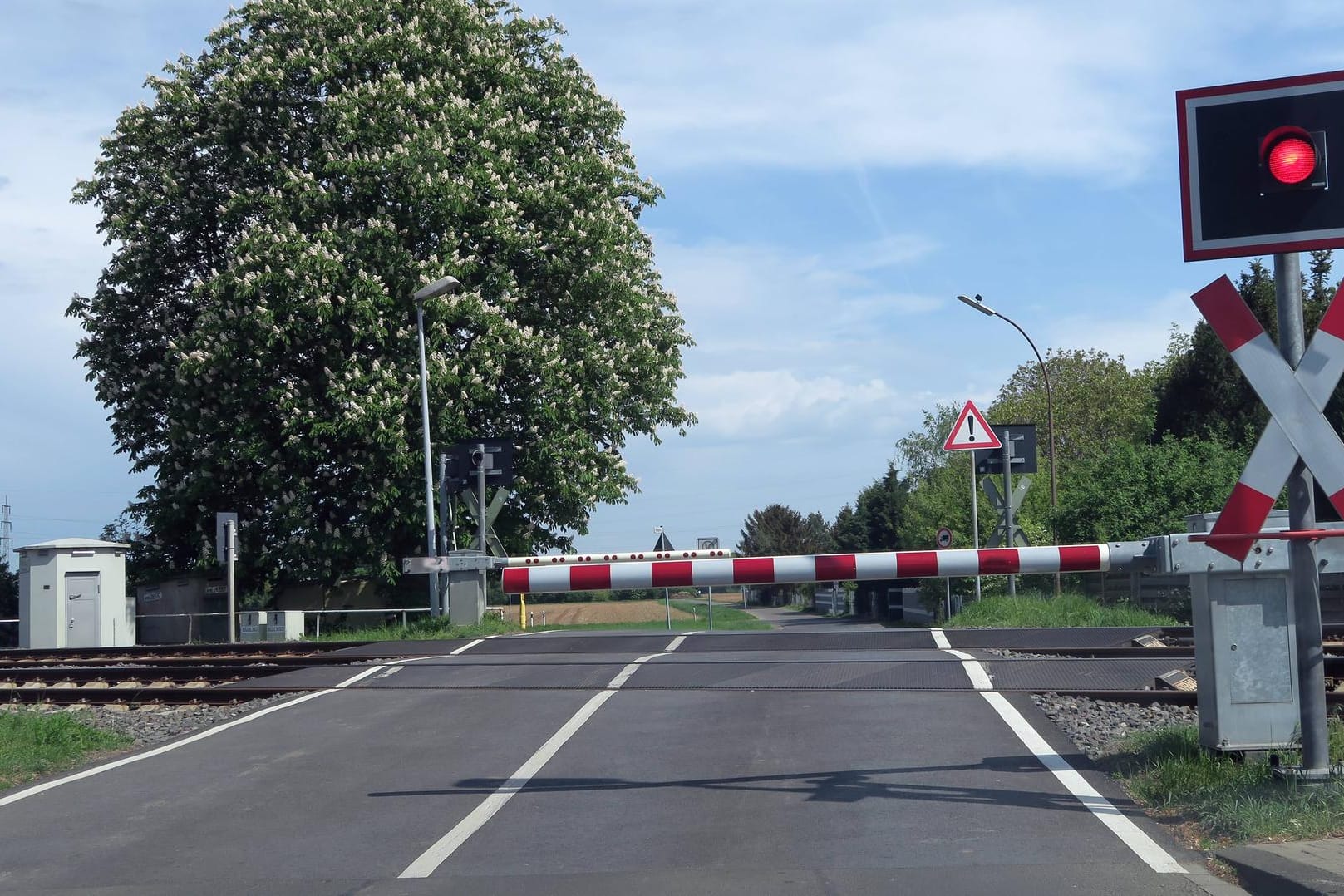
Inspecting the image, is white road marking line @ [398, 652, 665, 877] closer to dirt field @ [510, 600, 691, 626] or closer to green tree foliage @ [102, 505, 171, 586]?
green tree foliage @ [102, 505, 171, 586]

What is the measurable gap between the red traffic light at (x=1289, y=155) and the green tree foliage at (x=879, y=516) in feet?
272

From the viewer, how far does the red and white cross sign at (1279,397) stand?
6.36 metres

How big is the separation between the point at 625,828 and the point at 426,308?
22.7 meters

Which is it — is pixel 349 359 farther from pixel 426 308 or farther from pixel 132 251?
pixel 132 251

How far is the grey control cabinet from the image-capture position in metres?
7.04

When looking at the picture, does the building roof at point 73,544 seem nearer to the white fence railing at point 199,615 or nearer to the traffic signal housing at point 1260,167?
the white fence railing at point 199,615

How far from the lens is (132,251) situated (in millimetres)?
30922

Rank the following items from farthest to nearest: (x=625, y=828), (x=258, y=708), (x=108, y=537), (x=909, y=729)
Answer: (x=108, y=537) → (x=258, y=708) → (x=909, y=729) → (x=625, y=828)

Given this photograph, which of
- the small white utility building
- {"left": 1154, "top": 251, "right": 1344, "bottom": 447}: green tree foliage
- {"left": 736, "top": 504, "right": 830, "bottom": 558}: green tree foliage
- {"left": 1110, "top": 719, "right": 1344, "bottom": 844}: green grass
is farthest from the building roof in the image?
{"left": 736, "top": 504, "right": 830, "bottom": 558}: green tree foliage

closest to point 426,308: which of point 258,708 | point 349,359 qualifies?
point 349,359

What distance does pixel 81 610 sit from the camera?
1091 inches

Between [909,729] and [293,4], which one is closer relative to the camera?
[909,729]

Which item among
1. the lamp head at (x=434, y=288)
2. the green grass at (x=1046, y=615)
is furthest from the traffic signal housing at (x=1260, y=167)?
the lamp head at (x=434, y=288)

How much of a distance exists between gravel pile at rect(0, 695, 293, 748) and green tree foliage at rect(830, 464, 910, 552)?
77274 mm
